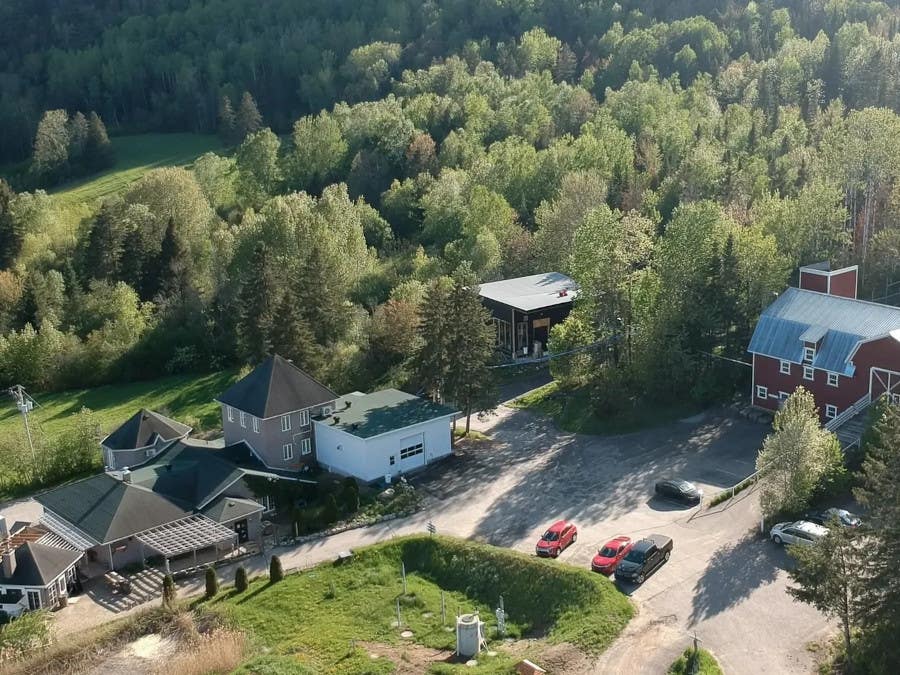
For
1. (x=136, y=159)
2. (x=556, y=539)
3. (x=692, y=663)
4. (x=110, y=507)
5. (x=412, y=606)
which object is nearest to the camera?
(x=692, y=663)

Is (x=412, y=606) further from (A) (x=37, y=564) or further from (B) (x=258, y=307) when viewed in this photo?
(B) (x=258, y=307)

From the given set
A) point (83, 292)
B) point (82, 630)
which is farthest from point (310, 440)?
point (83, 292)

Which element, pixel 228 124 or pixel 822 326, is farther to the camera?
pixel 228 124

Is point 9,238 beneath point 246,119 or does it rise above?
beneath

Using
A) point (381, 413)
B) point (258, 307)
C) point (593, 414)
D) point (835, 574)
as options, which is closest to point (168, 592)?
point (381, 413)

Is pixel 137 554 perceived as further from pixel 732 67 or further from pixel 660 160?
pixel 732 67

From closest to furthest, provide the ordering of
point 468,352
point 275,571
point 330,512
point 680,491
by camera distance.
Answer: point 275,571 < point 680,491 < point 330,512 < point 468,352
